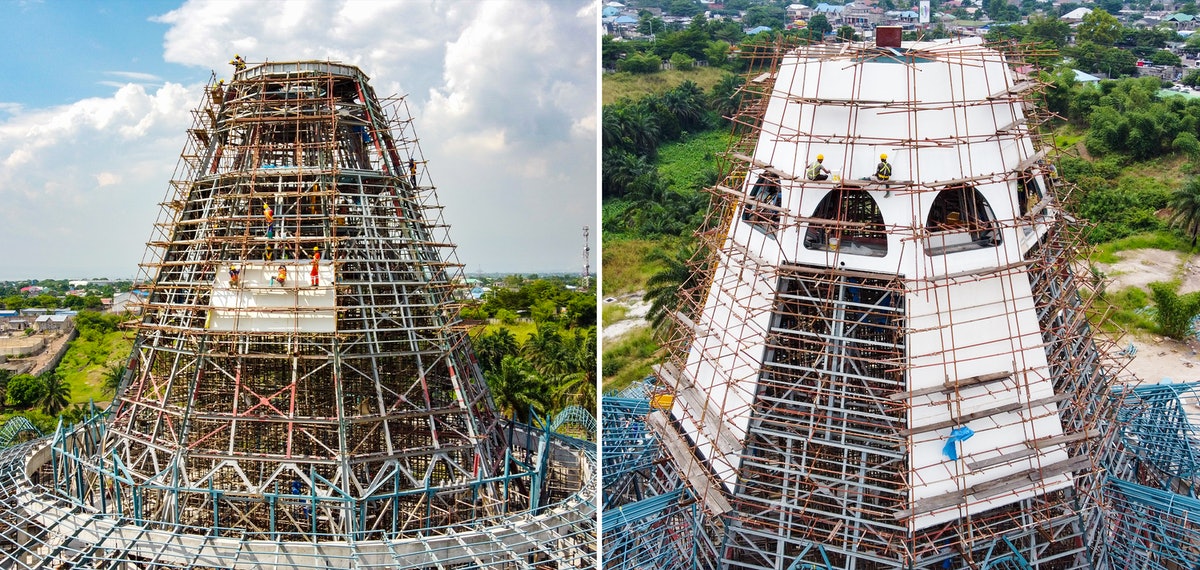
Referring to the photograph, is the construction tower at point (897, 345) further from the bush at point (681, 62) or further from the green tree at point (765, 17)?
the green tree at point (765, 17)

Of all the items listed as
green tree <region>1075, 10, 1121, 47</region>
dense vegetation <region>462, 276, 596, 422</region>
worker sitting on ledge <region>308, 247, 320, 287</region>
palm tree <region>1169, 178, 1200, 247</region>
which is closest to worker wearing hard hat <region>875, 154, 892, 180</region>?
dense vegetation <region>462, 276, 596, 422</region>

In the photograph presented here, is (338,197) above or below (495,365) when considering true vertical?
above

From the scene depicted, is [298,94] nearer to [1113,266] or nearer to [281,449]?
[281,449]

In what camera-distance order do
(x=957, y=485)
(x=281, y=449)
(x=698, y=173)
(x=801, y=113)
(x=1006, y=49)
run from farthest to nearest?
1. (x=698, y=173)
2. (x=281, y=449)
3. (x=1006, y=49)
4. (x=801, y=113)
5. (x=957, y=485)

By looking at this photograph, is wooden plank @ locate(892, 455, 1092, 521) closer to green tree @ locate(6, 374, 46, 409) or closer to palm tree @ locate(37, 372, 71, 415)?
palm tree @ locate(37, 372, 71, 415)

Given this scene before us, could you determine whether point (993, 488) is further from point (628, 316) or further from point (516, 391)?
point (628, 316)

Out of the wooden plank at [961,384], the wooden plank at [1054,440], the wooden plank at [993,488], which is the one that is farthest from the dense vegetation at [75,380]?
the wooden plank at [1054,440]

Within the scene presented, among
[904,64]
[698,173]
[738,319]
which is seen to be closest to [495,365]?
[698,173]
